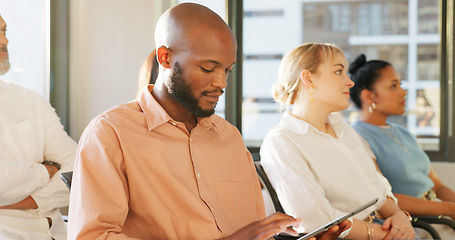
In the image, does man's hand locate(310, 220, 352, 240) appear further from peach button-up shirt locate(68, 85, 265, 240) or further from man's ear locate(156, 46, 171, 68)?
man's ear locate(156, 46, 171, 68)

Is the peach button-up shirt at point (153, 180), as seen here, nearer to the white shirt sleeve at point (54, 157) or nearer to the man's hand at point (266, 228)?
the man's hand at point (266, 228)

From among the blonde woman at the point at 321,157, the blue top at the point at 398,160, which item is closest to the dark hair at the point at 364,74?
the blue top at the point at 398,160

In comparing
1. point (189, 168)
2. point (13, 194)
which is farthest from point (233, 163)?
point (13, 194)

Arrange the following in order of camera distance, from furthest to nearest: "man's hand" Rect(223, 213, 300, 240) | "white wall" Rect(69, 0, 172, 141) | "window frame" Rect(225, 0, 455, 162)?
"window frame" Rect(225, 0, 455, 162)
"white wall" Rect(69, 0, 172, 141)
"man's hand" Rect(223, 213, 300, 240)

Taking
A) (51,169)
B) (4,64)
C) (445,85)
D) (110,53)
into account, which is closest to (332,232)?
(51,169)

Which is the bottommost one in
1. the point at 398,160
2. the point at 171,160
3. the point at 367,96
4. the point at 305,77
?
the point at 398,160

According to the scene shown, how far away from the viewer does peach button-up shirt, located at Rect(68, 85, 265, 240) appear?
118cm

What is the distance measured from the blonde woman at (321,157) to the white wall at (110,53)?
141 centimetres

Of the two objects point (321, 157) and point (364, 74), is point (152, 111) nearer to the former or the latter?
point (321, 157)

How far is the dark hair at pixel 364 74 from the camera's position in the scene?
310 centimetres

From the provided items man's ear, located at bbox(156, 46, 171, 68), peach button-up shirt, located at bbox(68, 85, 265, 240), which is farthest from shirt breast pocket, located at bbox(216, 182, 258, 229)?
man's ear, located at bbox(156, 46, 171, 68)

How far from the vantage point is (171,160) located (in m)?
1.32

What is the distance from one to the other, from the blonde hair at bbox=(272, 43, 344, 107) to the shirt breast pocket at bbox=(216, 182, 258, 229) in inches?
34.8

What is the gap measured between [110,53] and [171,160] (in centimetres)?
227
